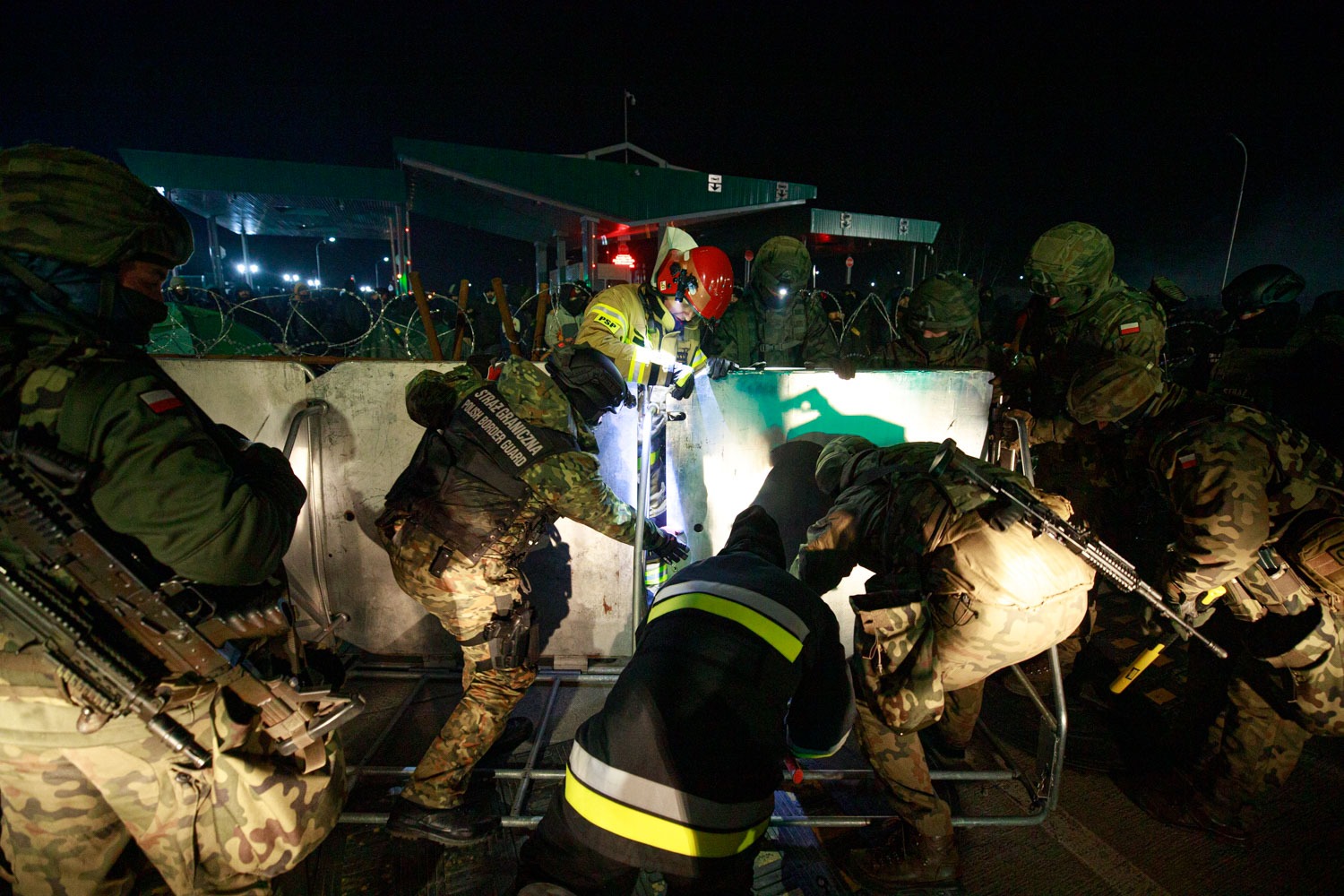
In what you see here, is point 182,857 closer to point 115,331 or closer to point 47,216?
point 115,331

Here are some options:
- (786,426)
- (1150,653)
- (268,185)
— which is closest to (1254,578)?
(1150,653)

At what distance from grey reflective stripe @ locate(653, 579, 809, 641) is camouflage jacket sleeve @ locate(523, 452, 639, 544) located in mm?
1034

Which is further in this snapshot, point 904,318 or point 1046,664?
point 904,318

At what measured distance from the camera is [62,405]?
145cm

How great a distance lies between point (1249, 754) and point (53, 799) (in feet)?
15.0

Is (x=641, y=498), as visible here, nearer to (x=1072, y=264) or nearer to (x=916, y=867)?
(x=916, y=867)

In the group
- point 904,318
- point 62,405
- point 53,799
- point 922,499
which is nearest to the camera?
point 62,405

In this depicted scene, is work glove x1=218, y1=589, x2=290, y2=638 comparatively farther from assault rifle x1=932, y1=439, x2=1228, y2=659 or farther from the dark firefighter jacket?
assault rifle x1=932, y1=439, x2=1228, y2=659

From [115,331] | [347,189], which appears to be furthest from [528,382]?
[347,189]

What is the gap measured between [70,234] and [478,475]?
1489mm

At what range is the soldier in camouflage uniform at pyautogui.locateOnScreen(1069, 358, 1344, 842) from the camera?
2.49 metres

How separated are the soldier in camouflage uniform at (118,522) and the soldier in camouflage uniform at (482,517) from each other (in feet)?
2.80

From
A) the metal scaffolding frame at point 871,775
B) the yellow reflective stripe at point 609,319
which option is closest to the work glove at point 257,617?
the metal scaffolding frame at point 871,775

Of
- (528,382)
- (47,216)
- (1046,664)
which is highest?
(47,216)
